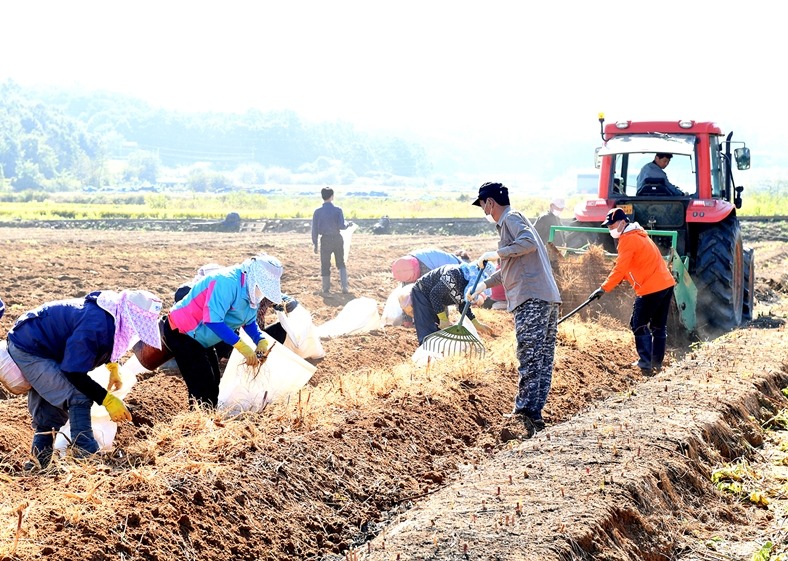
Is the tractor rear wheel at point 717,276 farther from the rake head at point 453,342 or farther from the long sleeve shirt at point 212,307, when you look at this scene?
the long sleeve shirt at point 212,307

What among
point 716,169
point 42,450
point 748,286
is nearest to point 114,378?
point 42,450

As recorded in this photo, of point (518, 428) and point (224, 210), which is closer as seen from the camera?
point (518, 428)

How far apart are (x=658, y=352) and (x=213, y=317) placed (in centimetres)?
443

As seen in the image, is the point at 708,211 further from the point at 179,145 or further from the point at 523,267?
the point at 179,145

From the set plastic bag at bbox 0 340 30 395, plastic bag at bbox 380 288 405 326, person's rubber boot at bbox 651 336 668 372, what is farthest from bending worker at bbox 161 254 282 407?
plastic bag at bbox 380 288 405 326

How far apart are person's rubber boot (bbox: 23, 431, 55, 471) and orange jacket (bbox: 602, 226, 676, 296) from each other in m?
4.83

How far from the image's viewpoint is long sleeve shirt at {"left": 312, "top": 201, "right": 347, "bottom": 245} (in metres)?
13.5

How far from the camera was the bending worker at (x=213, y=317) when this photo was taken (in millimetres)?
6137

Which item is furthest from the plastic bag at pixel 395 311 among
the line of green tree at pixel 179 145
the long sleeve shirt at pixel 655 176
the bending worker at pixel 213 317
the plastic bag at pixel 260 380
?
the line of green tree at pixel 179 145

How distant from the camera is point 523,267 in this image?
21.4ft

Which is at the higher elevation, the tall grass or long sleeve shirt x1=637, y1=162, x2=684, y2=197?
long sleeve shirt x1=637, y1=162, x2=684, y2=197

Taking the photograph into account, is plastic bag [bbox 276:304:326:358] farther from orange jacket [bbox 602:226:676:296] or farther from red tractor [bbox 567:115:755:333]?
red tractor [bbox 567:115:755:333]

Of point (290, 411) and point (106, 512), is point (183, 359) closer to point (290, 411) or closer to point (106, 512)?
point (290, 411)

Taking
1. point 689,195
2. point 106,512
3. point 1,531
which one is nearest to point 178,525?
point 106,512
